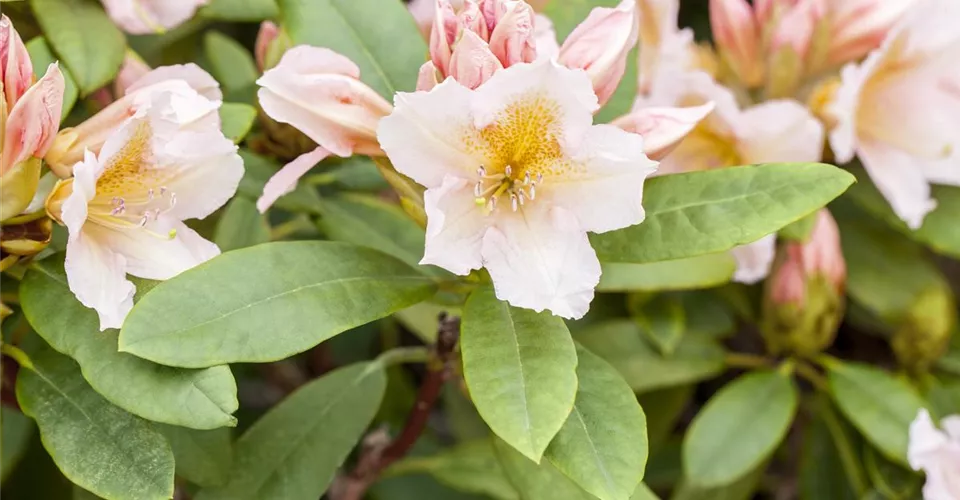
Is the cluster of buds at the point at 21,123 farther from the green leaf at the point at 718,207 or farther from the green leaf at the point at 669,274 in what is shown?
the green leaf at the point at 669,274

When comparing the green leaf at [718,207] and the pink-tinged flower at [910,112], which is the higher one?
the green leaf at [718,207]

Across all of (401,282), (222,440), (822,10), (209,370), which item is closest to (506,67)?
(401,282)

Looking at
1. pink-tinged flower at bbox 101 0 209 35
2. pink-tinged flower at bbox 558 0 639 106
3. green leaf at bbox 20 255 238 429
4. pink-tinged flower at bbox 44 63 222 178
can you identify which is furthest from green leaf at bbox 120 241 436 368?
pink-tinged flower at bbox 101 0 209 35

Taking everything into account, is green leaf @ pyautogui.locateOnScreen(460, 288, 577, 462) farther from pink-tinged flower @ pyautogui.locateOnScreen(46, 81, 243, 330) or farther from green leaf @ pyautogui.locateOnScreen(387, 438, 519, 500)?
green leaf @ pyautogui.locateOnScreen(387, 438, 519, 500)

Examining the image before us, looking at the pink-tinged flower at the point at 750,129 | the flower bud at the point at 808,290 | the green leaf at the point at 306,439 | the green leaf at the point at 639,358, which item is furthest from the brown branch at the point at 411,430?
the flower bud at the point at 808,290

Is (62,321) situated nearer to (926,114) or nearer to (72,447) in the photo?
(72,447)

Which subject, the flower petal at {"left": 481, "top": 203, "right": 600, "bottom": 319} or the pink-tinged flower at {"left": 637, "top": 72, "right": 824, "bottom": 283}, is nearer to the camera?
the flower petal at {"left": 481, "top": 203, "right": 600, "bottom": 319}
